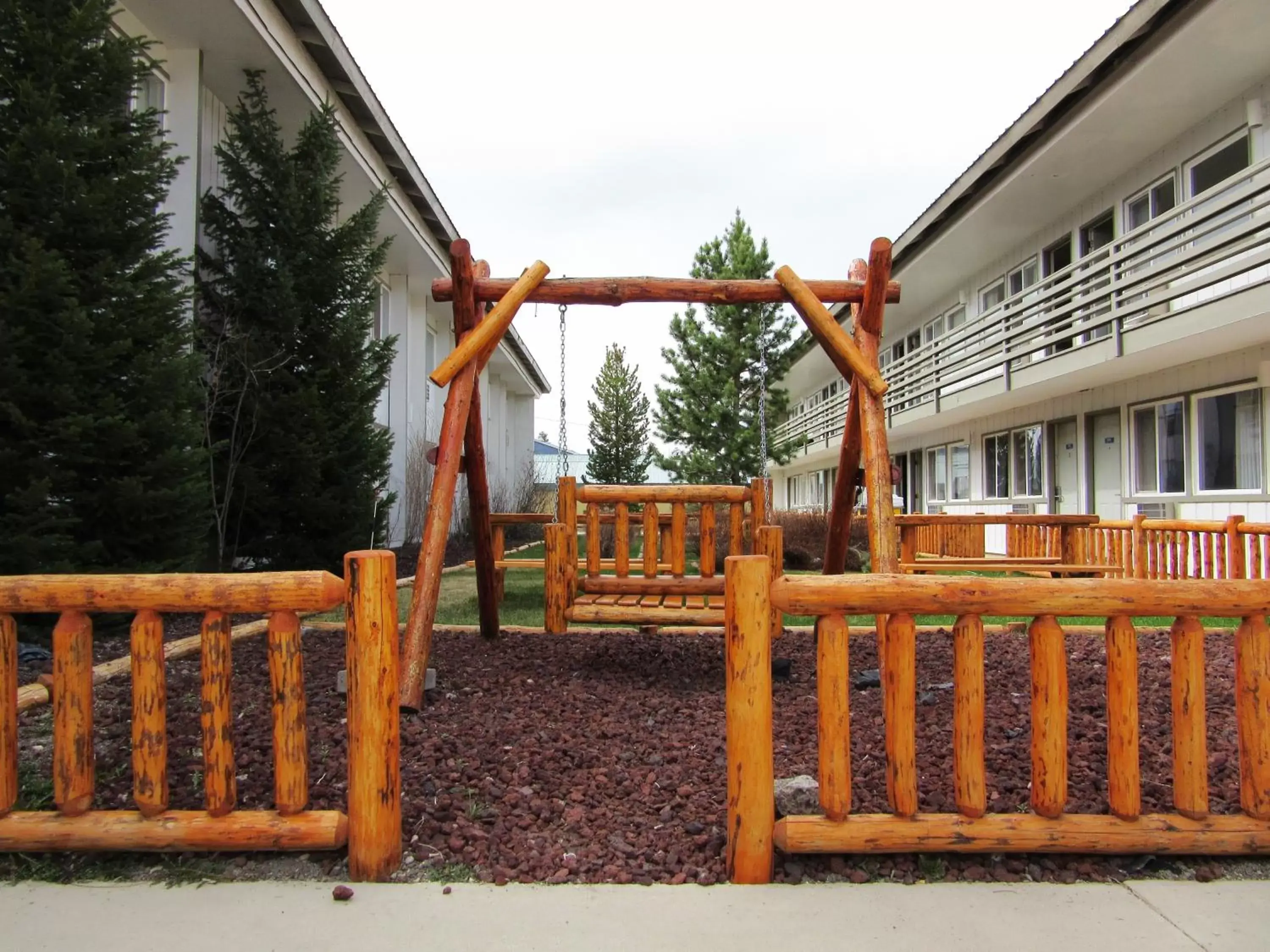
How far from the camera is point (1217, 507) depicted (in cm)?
987

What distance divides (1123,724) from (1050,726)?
0.69ft

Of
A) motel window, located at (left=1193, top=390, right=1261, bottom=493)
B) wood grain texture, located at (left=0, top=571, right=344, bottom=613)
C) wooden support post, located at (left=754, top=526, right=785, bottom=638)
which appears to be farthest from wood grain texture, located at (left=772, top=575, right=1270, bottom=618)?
motel window, located at (left=1193, top=390, right=1261, bottom=493)

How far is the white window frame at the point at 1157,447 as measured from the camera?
10.2 m

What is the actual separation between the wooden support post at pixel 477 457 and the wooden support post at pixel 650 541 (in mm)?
961

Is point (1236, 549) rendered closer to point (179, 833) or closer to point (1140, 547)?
point (1140, 547)

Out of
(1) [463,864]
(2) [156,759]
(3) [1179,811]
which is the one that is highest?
(2) [156,759]

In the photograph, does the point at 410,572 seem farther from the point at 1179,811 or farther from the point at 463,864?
the point at 1179,811

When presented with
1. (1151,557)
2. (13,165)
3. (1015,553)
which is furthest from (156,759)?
(1015,553)

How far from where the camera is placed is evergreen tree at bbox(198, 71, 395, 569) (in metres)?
6.96

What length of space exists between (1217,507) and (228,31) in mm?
12221

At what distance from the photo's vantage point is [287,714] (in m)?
2.17

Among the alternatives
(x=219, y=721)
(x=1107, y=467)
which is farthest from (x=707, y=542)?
(x=1107, y=467)

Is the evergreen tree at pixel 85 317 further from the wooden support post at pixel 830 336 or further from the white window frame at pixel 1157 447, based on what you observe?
the white window frame at pixel 1157 447

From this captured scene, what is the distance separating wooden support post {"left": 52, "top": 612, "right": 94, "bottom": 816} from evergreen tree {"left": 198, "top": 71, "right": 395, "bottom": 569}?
4.74 m
